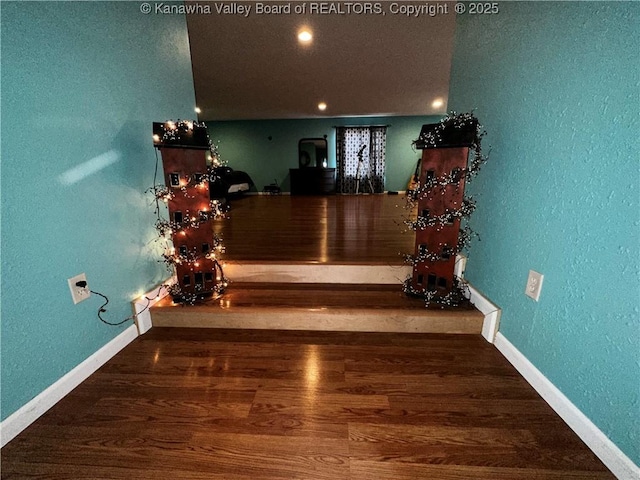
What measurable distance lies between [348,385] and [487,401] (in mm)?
631

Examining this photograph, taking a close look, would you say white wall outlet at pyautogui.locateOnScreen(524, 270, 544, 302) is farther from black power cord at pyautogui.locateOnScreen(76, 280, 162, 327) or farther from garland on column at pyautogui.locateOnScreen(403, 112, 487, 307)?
black power cord at pyautogui.locateOnScreen(76, 280, 162, 327)

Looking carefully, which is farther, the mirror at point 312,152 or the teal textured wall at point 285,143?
the mirror at point 312,152

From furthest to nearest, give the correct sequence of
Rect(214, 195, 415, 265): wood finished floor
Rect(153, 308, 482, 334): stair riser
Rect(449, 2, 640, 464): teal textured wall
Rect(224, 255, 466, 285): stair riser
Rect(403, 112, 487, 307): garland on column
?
Rect(214, 195, 415, 265): wood finished floor, Rect(224, 255, 466, 285): stair riser, Rect(153, 308, 482, 334): stair riser, Rect(403, 112, 487, 307): garland on column, Rect(449, 2, 640, 464): teal textured wall

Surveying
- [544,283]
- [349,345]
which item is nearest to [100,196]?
[349,345]

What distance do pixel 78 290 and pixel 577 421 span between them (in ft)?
7.56

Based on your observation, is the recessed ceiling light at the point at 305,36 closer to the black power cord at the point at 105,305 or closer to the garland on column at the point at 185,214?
the garland on column at the point at 185,214

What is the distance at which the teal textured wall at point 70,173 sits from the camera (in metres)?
1.09

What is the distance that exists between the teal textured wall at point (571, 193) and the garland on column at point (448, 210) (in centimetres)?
15

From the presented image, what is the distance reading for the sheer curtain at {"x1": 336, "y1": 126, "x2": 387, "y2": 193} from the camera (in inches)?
320

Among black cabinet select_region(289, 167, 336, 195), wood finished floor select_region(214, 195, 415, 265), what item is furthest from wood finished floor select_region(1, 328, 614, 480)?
black cabinet select_region(289, 167, 336, 195)

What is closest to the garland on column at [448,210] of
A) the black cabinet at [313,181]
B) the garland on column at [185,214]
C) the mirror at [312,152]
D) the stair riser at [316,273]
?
the stair riser at [316,273]

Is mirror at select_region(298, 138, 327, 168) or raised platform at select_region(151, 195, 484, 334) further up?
mirror at select_region(298, 138, 327, 168)

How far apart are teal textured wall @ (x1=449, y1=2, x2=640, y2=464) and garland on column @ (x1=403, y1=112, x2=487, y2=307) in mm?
147

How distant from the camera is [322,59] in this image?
138 inches
